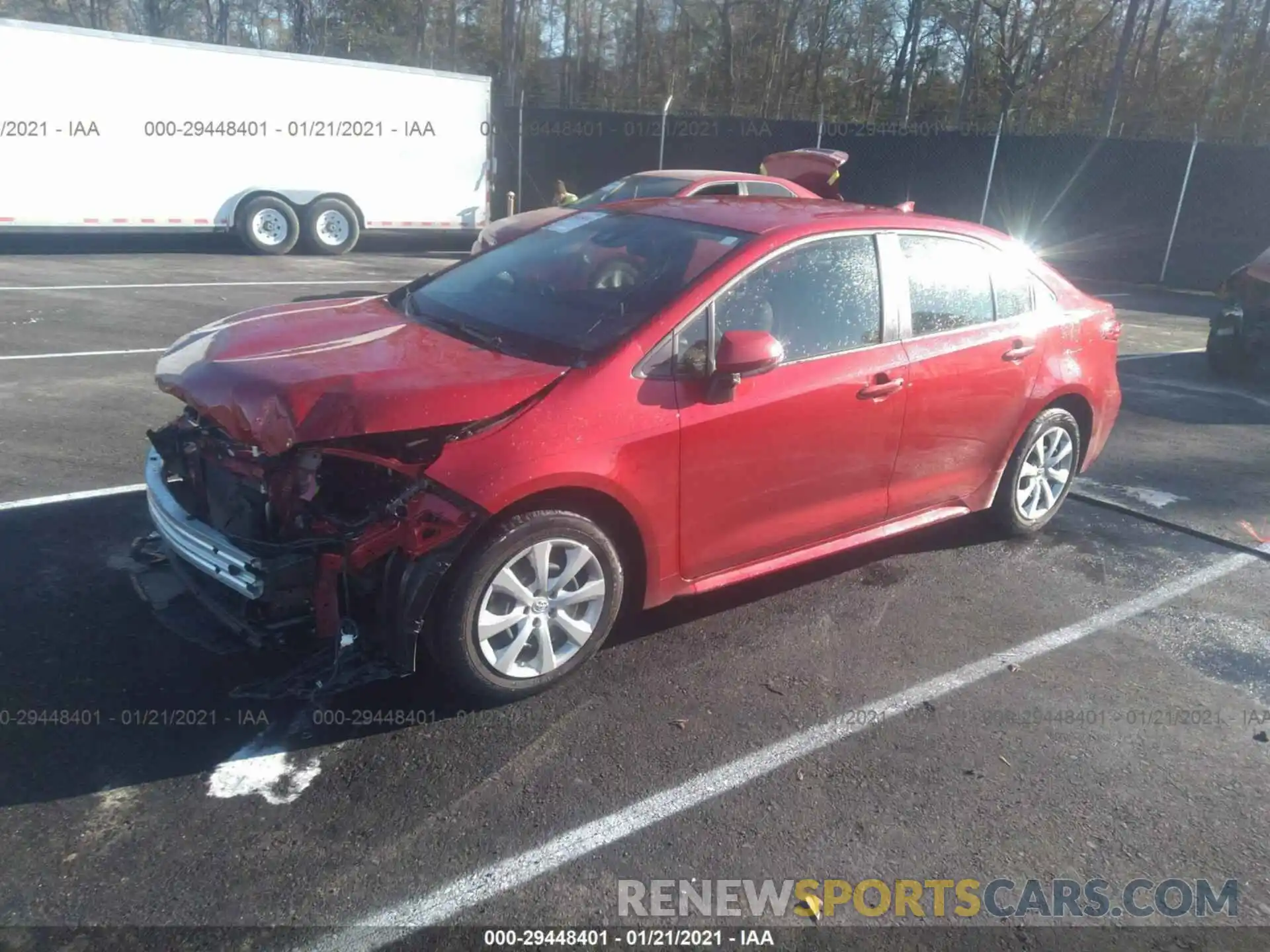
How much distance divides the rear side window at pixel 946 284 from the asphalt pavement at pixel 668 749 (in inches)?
48.6

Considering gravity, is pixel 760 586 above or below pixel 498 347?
below

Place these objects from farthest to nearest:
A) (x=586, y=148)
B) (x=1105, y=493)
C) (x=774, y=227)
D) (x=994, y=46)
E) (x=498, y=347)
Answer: (x=994, y=46) < (x=586, y=148) < (x=1105, y=493) < (x=774, y=227) < (x=498, y=347)

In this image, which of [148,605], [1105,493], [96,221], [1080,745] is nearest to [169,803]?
[148,605]

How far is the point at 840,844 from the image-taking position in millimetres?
3131

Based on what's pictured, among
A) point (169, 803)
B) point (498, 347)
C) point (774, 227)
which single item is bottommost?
point (169, 803)

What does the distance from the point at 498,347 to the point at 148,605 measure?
1762 millimetres

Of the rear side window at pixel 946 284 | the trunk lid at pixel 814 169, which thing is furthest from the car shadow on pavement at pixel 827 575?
the trunk lid at pixel 814 169

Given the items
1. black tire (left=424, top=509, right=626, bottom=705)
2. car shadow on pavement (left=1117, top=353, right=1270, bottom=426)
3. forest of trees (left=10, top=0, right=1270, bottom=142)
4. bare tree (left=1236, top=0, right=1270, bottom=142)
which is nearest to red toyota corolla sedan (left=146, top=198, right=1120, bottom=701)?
black tire (left=424, top=509, right=626, bottom=705)

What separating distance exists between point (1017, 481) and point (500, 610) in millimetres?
3063

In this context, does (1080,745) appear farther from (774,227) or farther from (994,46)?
(994,46)

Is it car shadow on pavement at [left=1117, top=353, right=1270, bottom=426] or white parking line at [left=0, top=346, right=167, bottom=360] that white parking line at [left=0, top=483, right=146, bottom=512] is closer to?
white parking line at [left=0, top=346, right=167, bottom=360]

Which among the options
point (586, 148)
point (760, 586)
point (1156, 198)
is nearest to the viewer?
point (760, 586)

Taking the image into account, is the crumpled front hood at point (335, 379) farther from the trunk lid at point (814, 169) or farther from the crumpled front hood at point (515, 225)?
the trunk lid at point (814, 169)

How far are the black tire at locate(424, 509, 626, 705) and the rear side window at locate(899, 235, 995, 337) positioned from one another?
6.28 feet
